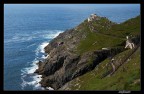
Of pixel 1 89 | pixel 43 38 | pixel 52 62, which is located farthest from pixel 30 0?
pixel 43 38

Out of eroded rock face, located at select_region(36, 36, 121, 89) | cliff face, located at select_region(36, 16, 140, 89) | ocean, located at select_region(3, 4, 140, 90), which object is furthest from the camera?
cliff face, located at select_region(36, 16, 140, 89)

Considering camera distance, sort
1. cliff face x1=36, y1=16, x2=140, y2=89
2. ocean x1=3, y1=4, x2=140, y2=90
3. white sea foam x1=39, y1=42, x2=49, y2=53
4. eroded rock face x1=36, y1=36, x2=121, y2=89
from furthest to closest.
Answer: white sea foam x1=39, y1=42, x2=49, y2=53 < cliff face x1=36, y1=16, x2=140, y2=89 < eroded rock face x1=36, y1=36, x2=121, y2=89 < ocean x1=3, y1=4, x2=140, y2=90

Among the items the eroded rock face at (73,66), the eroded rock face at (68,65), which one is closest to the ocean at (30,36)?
the eroded rock face at (68,65)

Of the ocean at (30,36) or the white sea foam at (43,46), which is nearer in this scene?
the ocean at (30,36)

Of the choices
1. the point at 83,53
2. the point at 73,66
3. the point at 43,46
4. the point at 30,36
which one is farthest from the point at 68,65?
the point at 43,46

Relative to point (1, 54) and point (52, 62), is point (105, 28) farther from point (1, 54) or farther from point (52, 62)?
point (1, 54)

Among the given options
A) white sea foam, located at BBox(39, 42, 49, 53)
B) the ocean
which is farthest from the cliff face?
white sea foam, located at BBox(39, 42, 49, 53)

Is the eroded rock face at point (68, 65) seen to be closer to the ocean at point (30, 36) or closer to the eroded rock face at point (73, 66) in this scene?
the eroded rock face at point (73, 66)

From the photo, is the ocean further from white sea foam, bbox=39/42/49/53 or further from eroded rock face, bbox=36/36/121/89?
eroded rock face, bbox=36/36/121/89

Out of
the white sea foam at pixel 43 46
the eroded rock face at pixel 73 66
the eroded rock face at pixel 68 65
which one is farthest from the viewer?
the white sea foam at pixel 43 46
